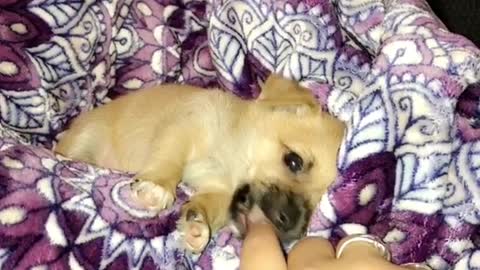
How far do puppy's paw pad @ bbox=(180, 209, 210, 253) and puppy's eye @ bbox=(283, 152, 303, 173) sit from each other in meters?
0.30

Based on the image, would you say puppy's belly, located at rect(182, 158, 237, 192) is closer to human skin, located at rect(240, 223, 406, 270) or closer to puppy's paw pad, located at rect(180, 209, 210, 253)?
puppy's paw pad, located at rect(180, 209, 210, 253)

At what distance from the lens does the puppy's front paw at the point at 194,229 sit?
1.76 metres

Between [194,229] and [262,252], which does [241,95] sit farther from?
[262,252]

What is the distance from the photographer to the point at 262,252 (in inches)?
62.1

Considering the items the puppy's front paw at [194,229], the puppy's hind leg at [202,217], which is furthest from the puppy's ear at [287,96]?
the puppy's front paw at [194,229]

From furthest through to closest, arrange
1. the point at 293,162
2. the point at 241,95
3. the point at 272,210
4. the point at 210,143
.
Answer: the point at 241,95 → the point at 210,143 → the point at 293,162 → the point at 272,210

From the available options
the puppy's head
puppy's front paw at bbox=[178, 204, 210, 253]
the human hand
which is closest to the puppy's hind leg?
puppy's front paw at bbox=[178, 204, 210, 253]

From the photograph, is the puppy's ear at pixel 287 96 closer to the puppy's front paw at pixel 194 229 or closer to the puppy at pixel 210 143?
the puppy at pixel 210 143

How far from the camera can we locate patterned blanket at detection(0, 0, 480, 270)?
1.75 meters

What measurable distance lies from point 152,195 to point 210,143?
14.9 inches

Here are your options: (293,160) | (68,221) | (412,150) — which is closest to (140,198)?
(68,221)

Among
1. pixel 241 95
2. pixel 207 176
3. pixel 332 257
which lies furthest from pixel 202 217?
pixel 241 95

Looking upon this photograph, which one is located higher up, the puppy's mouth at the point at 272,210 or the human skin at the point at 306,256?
the human skin at the point at 306,256

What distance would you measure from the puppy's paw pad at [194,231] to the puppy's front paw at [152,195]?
57mm
